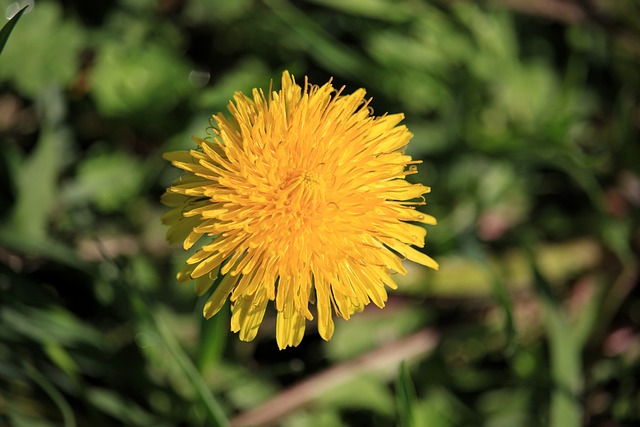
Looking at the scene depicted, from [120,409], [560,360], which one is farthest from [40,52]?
[560,360]

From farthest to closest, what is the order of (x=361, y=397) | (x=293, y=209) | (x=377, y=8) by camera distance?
1. (x=377, y=8)
2. (x=361, y=397)
3. (x=293, y=209)

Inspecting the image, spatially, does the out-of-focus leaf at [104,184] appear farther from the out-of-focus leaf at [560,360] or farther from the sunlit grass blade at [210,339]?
the out-of-focus leaf at [560,360]

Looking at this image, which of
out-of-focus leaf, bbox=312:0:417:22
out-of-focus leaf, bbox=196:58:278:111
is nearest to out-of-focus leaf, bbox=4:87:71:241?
out-of-focus leaf, bbox=196:58:278:111

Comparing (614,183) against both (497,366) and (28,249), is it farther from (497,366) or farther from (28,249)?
(28,249)

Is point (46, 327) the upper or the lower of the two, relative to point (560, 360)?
upper

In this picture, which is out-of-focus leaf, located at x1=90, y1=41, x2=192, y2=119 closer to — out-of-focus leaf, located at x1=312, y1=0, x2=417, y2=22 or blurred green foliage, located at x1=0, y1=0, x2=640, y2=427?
blurred green foliage, located at x1=0, y1=0, x2=640, y2=427

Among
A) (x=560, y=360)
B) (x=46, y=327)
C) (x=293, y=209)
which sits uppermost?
(x=293, y=209)

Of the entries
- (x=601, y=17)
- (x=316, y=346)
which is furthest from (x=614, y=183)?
(x=316, y=346)

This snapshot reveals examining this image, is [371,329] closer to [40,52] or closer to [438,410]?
[438,410]
